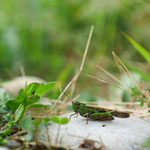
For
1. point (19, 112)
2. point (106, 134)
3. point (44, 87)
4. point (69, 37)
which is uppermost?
point (69, 37)

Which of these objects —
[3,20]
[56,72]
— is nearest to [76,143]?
[56,72]

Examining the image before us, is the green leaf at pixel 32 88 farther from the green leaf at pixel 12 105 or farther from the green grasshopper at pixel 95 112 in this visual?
the green grasshopper at pixel 95 112

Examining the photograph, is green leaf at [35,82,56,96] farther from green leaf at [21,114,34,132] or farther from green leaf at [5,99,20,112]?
green leaf at [21,114,34,132]

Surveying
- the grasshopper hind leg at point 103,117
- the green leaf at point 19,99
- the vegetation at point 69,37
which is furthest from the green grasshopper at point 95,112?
the vegetation at point 69,37

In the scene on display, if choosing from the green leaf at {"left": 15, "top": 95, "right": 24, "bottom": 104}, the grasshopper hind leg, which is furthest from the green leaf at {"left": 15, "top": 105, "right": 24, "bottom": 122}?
the grasshopper hind leg

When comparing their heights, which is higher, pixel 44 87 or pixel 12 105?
pixel 44 87

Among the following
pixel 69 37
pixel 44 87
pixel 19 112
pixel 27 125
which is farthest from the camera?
pixel 69 37

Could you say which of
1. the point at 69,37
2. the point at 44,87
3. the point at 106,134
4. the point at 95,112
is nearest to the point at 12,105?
the point at 44,87

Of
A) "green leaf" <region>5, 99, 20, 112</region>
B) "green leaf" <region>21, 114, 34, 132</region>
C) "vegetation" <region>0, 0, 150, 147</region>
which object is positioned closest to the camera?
"green leaf" <region>21, 114, 34, 132</region>

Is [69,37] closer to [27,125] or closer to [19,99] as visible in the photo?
[19,99]
